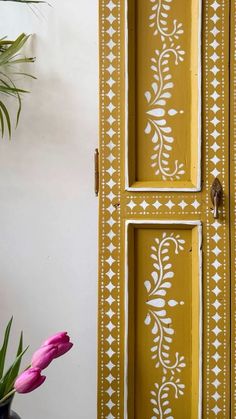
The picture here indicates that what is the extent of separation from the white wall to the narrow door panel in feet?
1.22

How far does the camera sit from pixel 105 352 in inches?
39.7

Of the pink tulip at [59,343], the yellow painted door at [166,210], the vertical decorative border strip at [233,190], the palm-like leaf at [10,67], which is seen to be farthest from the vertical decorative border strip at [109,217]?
the palm-like leaf at [10,67]

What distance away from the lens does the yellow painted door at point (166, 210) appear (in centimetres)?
99

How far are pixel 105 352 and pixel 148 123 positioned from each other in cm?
56

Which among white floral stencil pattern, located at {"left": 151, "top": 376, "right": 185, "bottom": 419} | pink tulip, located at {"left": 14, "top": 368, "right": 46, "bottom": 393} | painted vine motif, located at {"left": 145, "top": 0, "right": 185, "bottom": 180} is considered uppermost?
painted vine motif, located at {"left": 145, "top": 0, "right": 185, "bottom": 180}

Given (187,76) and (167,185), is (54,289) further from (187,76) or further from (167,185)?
(187,76)

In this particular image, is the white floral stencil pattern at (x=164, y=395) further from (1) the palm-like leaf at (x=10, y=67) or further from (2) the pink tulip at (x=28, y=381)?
(1) the palm-like leaf at (x=10, y=67)

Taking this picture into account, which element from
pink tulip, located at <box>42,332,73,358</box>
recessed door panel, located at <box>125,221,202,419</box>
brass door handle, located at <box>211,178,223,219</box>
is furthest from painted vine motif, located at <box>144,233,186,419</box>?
pink tulip, located at <box>42,332,73,358</box>

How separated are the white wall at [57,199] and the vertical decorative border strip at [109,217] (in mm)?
357

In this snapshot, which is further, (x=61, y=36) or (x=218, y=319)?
(x=61, y=36)

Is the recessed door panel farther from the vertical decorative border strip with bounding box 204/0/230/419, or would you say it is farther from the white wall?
the white wall

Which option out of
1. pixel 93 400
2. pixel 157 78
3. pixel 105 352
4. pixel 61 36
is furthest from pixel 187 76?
pixel 93 400

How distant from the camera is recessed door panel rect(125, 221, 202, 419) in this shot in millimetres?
1000

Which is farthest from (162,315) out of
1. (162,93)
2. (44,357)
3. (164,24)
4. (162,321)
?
(164,24)
